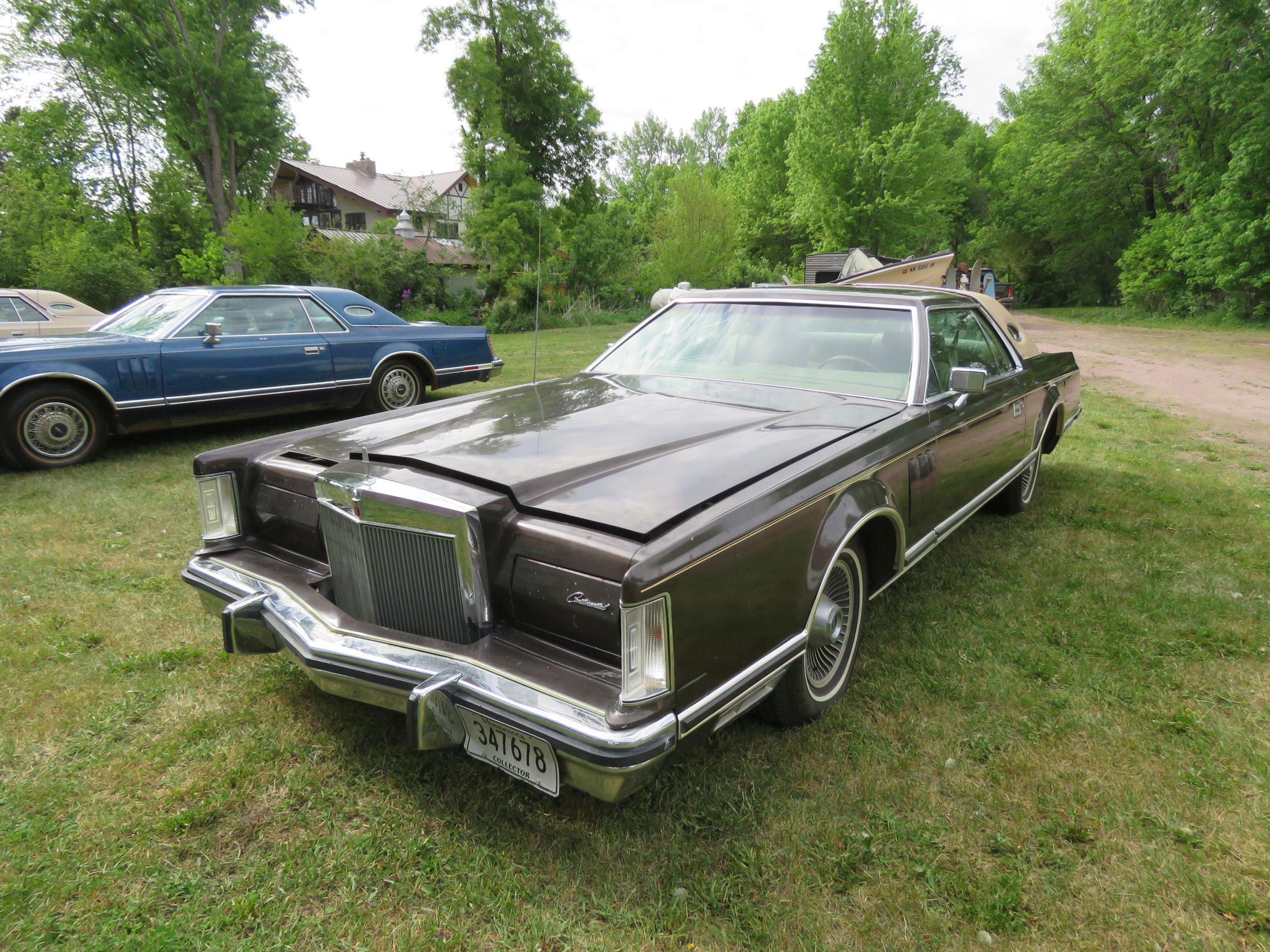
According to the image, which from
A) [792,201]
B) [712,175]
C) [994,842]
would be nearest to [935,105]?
[792,201]

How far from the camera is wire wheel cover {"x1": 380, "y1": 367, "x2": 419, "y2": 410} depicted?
759cm

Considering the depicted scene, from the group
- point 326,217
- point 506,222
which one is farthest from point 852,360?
point 326,217

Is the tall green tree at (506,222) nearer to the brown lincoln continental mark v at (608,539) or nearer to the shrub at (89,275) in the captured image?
the shrub at (89,275)

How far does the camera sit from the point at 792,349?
3471 mm

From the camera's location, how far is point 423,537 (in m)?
2.06

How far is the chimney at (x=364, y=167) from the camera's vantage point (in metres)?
43.8

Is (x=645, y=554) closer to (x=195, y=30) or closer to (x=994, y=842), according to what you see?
(x=994, y=842)

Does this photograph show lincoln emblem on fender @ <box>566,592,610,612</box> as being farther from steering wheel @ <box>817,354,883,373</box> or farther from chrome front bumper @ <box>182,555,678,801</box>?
steering wheel @ <box>817,354,883,373</box>

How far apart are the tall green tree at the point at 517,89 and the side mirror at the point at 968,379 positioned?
26.8 meters

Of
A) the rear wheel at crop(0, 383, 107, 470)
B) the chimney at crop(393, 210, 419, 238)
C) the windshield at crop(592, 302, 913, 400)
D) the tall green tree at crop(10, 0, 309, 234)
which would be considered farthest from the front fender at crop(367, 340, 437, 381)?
the chimney at crop(393, 210, 419, 238)

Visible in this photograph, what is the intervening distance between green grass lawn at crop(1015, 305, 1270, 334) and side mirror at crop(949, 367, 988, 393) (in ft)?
74.7

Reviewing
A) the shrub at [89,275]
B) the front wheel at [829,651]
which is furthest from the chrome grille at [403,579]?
the shrub at [89,275]

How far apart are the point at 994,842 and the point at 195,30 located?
29.5m

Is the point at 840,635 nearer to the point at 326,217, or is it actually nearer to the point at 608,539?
the point at 608,539
